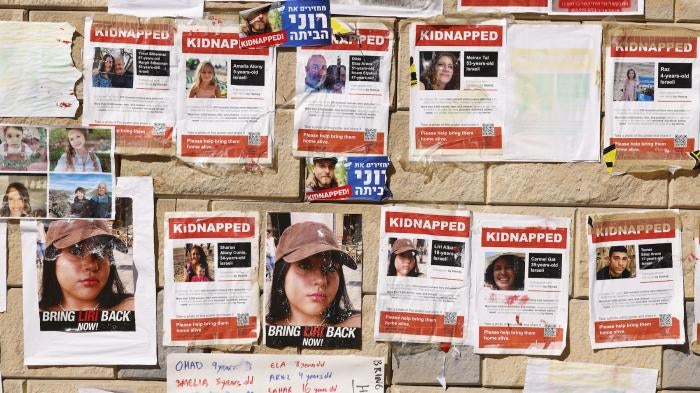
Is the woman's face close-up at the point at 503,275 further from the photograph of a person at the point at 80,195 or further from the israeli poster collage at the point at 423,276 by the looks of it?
the photograph of a person at the point at 80,195

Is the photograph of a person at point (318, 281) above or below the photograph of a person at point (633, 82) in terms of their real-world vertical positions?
below

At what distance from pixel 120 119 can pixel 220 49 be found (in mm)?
461

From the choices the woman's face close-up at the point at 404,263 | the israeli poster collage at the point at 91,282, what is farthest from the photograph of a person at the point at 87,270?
the woman's face close-up at the point at 404,263

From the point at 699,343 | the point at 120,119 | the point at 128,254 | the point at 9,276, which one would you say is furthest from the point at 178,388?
the point at 699,343

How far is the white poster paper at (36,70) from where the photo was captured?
274 cm

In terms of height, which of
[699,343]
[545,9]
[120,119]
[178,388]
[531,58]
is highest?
[545,9]

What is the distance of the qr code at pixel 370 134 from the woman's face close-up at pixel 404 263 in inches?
17.9

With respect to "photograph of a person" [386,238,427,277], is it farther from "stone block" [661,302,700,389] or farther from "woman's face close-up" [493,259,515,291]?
"stone block" [661,302,700,389]

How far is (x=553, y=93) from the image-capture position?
278 cm

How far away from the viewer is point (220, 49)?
2760mm

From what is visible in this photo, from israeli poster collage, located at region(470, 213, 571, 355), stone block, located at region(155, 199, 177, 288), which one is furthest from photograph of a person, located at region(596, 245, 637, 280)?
stone block, located at region(155, 199, 177, 288)

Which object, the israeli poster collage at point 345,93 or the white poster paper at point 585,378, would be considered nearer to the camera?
the israeli poster collage at point 345,93

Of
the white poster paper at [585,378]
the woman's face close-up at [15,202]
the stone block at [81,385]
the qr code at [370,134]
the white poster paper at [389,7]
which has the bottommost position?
the stone block at [81,385]

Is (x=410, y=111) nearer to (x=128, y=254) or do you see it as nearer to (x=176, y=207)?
(x=176, y=207)
